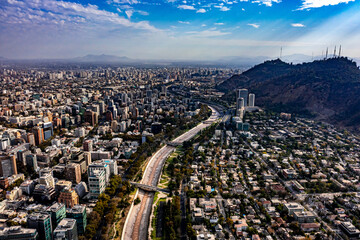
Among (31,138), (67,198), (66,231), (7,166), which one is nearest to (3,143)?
(31,138)

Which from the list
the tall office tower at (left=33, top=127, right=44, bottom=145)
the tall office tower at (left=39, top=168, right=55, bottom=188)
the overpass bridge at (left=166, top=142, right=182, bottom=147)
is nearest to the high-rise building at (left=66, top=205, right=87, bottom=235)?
the tall office tower at (left=39, top=168, right=55, bottom=188)

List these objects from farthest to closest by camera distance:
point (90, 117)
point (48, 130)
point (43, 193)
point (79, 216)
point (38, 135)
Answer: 1. point (90, 117)
2. point (48, 130)
3. point (38, 135)
4. point (43, 193)
5. point (79, 216)

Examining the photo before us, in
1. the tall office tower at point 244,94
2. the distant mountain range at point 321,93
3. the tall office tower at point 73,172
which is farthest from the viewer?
the tall office tower at point 244,94

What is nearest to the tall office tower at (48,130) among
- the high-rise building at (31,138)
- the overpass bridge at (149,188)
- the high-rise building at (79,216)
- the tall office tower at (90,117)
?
the high-rise building at (31,138)

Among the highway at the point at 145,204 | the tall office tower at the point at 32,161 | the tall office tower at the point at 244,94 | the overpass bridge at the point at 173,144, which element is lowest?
the highway at the point at 145,204

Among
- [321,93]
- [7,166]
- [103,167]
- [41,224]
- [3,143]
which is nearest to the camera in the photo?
[41,224]

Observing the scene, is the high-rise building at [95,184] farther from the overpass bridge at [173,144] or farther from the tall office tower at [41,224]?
the overpass bridge at [173,144]

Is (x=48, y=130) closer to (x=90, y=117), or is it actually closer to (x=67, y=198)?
(x=90, y=117)
